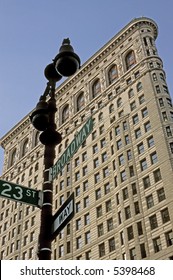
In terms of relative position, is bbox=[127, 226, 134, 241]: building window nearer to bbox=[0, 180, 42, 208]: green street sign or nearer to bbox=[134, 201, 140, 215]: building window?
bbox=[134, 201, 140, 215]: building window

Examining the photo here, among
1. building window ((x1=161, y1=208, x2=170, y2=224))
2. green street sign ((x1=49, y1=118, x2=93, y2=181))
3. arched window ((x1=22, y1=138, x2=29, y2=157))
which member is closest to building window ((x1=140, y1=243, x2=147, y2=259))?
building window ((x1=161, y1=208, x2=170, y2=224))

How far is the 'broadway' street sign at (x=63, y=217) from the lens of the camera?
302 inches

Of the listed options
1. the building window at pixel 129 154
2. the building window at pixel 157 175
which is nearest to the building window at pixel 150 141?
the building window at pixel 129 154

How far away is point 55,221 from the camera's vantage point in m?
7.97

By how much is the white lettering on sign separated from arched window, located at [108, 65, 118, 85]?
222 feet

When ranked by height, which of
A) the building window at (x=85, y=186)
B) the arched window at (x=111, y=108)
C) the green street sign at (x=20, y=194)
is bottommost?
the green street sign at (x=20, y=194)

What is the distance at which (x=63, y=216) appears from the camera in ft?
25.5

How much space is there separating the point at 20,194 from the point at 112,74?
6916cm

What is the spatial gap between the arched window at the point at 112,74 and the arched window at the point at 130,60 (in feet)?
9.36

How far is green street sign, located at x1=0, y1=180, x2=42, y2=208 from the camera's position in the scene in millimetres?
8484

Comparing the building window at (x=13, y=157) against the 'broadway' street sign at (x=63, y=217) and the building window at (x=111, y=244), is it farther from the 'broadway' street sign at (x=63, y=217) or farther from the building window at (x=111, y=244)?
the 'broadway' street sign at (x=63, y=217)
